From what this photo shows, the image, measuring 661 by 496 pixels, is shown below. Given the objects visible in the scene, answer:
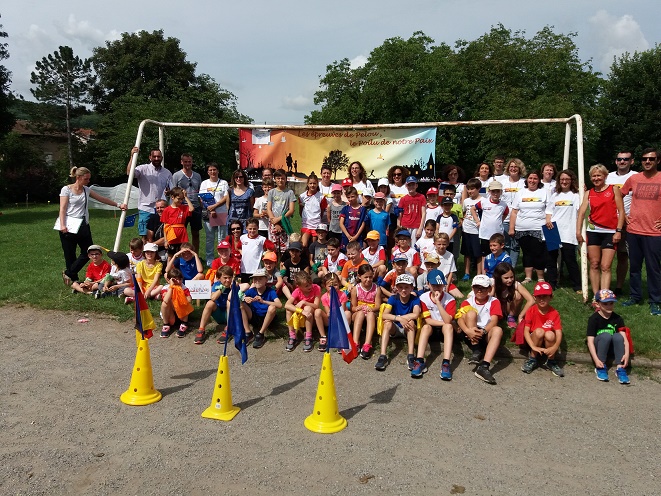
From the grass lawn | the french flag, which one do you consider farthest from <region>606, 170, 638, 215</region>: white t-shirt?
the french flag

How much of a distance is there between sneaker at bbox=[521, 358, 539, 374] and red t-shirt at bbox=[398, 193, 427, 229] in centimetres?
316

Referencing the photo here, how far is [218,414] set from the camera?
455 centimetres

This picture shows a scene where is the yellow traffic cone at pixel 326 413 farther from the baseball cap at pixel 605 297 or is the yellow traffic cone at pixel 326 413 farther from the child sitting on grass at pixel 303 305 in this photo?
the baseball cap at pixel 605 297

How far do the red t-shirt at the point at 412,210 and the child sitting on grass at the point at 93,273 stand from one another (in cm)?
504

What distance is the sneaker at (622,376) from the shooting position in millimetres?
5363

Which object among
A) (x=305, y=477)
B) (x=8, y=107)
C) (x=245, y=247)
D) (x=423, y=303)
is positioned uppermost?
(x=8, y=107)

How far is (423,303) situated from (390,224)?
274cm

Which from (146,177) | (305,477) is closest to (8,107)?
(146,177)

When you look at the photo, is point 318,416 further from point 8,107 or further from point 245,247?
point 8,107

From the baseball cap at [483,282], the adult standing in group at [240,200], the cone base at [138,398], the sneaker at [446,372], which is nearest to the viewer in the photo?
the cone base at [138,398]

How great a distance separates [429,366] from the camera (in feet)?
19.3

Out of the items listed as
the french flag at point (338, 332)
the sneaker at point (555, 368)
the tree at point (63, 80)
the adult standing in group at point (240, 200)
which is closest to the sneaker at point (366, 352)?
the french flag at point (338, 332)

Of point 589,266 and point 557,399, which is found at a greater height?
point 589,266

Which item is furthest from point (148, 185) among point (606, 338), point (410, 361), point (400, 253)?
point (606, 338)
